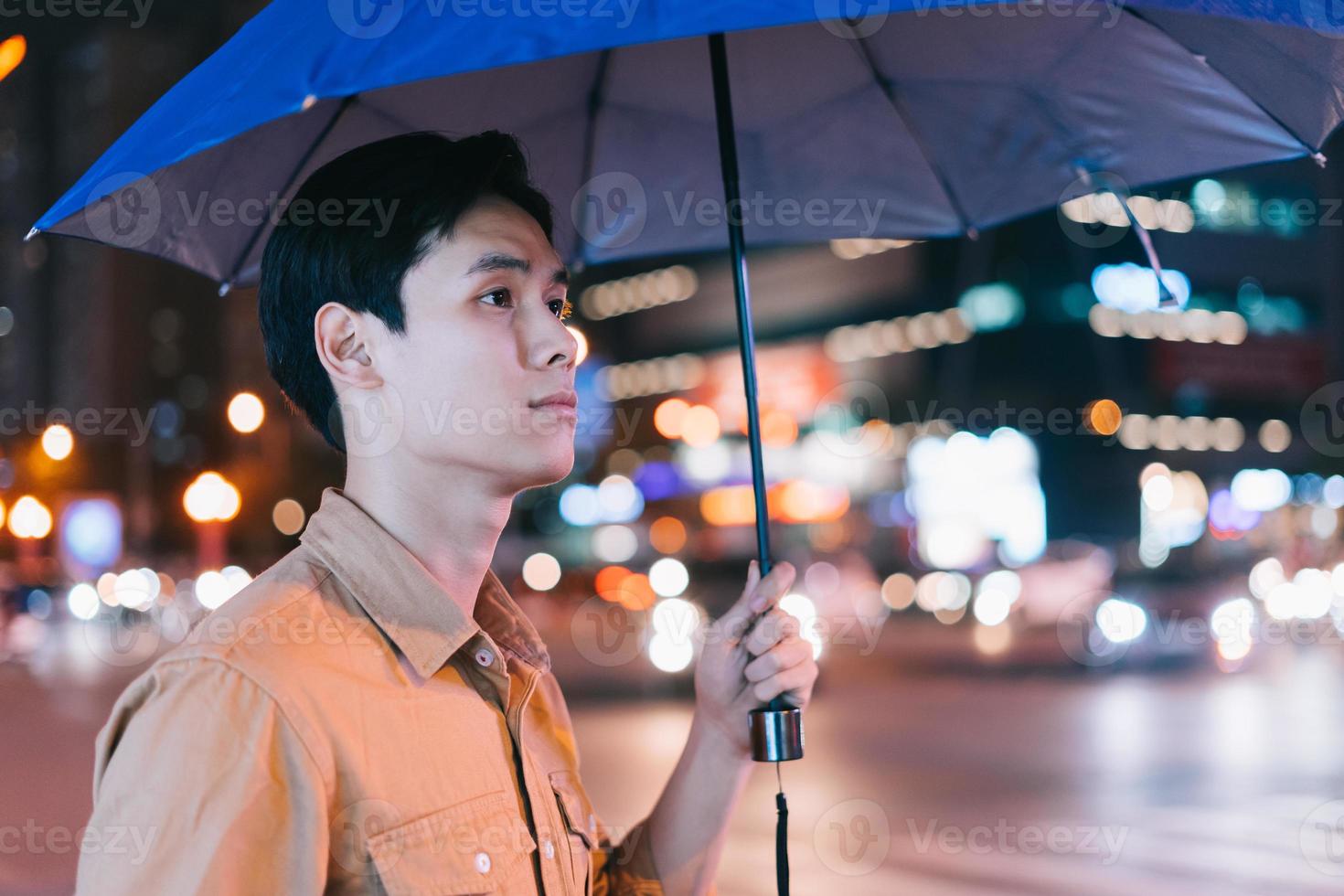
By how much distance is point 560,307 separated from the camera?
2.64 m

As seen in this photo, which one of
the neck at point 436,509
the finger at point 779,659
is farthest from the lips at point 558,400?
the finger at point 779,659

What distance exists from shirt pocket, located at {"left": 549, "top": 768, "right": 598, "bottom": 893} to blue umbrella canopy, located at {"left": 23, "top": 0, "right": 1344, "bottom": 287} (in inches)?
49.8

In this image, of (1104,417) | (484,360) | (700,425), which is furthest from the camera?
(700,425)

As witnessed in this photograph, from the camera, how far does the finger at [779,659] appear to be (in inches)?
101

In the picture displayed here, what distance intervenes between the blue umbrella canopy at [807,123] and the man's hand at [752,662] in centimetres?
111

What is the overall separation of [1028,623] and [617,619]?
6.72 meters

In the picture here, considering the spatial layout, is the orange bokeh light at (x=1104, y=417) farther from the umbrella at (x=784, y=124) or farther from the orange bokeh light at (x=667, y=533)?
the umbrella at (x=784, y=124)

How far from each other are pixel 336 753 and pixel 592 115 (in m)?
2.35

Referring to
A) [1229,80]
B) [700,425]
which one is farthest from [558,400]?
[700,425]

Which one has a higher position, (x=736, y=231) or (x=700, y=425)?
(x=736, y=231)

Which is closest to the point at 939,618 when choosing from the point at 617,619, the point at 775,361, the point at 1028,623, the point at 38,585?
the point at 1028,623

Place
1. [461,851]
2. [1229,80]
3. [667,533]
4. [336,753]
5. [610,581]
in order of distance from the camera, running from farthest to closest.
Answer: [667,533]
[610,581]
[1229,80]
[461,851]
[336,753]

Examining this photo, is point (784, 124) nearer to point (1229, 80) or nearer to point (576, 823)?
point (1229, 80)

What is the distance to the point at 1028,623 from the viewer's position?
2175 cm
